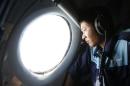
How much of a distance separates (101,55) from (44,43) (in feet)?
0.95

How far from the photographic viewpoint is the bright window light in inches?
26.0

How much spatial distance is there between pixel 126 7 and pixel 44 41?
18.7 inches

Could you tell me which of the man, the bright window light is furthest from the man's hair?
the bright window light

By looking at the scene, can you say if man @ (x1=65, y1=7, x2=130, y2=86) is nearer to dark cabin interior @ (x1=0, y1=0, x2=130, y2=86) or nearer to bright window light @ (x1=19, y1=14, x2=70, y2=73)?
dark cabin interior @ (x1=0, y1=0, x2=130, y2=86)

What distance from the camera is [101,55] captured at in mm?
917

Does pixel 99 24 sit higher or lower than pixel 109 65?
higher

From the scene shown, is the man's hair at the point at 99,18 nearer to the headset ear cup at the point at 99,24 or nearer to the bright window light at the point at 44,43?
the headset ear cup at the point at 99,24

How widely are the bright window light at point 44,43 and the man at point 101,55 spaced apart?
212 mm

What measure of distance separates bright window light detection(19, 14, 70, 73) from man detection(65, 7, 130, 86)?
212 mm

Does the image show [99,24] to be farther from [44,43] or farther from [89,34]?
[44,43]

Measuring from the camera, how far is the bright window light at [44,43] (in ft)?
2.17

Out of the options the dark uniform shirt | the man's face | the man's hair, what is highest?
the man's hair

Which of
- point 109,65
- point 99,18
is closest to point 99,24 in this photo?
point 99,18

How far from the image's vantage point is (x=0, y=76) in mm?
767
